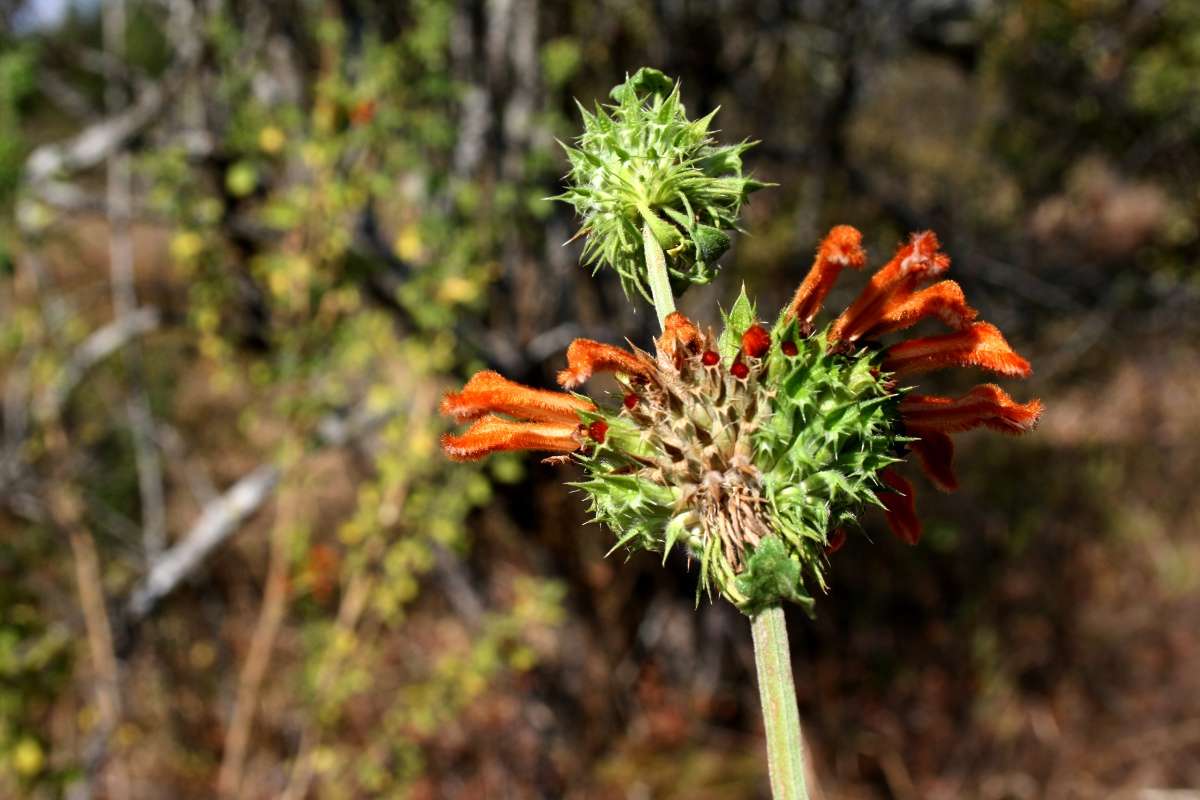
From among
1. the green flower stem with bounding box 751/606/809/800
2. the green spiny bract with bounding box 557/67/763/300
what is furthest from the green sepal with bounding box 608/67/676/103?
the green flower stem with bounding box 751/606/809/800

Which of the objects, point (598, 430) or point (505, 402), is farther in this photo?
point (505, 402)

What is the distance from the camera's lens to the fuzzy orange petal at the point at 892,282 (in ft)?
4.53

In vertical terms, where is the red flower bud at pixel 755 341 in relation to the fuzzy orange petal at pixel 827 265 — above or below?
below

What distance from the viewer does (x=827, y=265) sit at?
1.39m

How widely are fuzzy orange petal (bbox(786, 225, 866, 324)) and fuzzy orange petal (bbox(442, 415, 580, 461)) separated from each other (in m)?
0.38

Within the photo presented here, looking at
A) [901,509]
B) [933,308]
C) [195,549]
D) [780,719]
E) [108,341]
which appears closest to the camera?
[780,719]

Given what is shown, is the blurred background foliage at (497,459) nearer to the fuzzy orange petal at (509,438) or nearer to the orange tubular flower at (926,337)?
the fuzzy orange petal at (509,438)

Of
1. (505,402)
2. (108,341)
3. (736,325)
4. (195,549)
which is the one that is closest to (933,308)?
(736,325)

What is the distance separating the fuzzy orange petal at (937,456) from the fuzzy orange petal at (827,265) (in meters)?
0.26

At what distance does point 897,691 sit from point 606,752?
1738mm

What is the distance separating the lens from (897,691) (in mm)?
5539

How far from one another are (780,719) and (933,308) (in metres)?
0.67

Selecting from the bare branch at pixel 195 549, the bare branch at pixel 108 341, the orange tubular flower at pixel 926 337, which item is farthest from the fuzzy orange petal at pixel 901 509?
the bare branch at pixel 108 341

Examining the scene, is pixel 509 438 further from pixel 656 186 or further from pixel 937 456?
pixel 937 456
